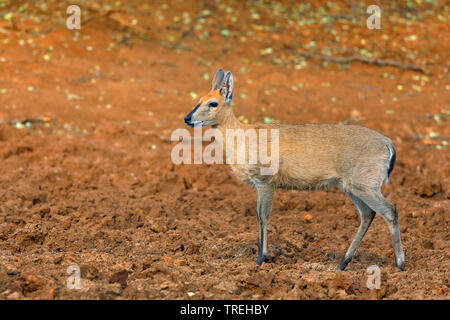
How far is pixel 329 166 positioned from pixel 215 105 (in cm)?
127

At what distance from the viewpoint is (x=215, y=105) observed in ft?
18.6

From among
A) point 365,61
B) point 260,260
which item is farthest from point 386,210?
point 365,61

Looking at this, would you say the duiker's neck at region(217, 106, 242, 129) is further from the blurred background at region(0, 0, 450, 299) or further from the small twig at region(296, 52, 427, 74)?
the small twig at region(296, 52, 427, 74)

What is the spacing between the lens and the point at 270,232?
652 cm

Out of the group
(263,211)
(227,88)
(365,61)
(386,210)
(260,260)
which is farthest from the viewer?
(365,61)

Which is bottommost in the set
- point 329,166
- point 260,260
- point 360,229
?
point 260,260

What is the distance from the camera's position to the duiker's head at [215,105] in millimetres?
5610

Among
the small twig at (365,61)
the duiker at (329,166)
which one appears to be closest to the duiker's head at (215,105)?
the duiker at (329,166)

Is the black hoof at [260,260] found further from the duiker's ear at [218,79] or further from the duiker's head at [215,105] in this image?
the duiker's ear at [218,79]

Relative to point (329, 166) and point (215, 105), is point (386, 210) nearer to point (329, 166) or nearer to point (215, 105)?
point (329, 166)

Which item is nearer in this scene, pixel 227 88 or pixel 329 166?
pixel 329 166
